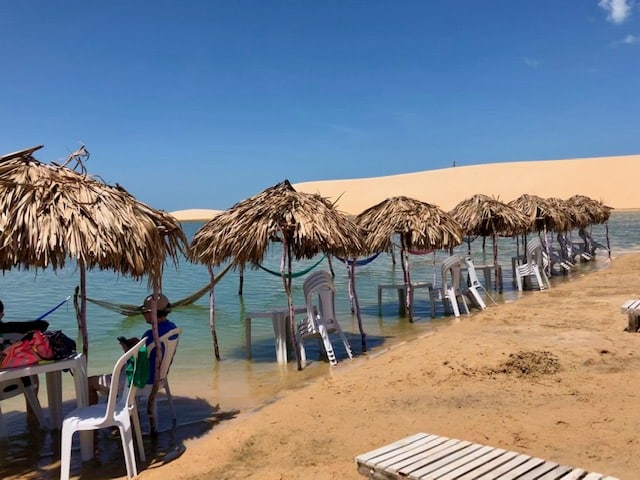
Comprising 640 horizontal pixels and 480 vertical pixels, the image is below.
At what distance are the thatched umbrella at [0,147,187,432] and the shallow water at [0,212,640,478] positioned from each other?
1555 mm

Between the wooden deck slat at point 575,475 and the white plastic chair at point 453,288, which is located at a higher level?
the white plastic chair at point 453,288

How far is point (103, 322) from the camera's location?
40.5 feet

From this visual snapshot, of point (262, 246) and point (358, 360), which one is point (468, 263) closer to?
point (358, 360)

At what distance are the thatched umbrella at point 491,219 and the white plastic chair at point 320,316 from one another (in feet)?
22.9

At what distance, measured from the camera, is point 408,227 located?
10.1 m

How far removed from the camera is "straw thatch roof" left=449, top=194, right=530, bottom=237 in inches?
526

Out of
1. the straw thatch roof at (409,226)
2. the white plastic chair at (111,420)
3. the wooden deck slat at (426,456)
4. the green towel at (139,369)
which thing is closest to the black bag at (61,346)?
the white plastic chair at (111,420)

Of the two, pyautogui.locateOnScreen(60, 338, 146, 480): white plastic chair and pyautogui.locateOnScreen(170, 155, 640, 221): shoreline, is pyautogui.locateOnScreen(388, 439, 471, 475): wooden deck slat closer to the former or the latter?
pyautogui.locateOnScreen(60, 338, 146, 480): white plastic chair

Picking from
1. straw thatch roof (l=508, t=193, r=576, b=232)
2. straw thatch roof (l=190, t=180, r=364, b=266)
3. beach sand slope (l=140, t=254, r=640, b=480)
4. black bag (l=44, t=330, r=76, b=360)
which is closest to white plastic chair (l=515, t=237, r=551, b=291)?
straw thatch roof (l=508, t=193, r=576, b=232)

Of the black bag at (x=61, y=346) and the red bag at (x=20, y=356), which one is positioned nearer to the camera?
the red bag at (x=20, y=356)

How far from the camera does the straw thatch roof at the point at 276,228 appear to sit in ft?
23.3

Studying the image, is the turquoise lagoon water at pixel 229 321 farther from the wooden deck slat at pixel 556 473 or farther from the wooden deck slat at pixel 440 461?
the wooden deck slat at pixel 556 473

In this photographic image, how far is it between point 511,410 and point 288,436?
202 centimetres

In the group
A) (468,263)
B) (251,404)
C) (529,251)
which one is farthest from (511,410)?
(529,251)
